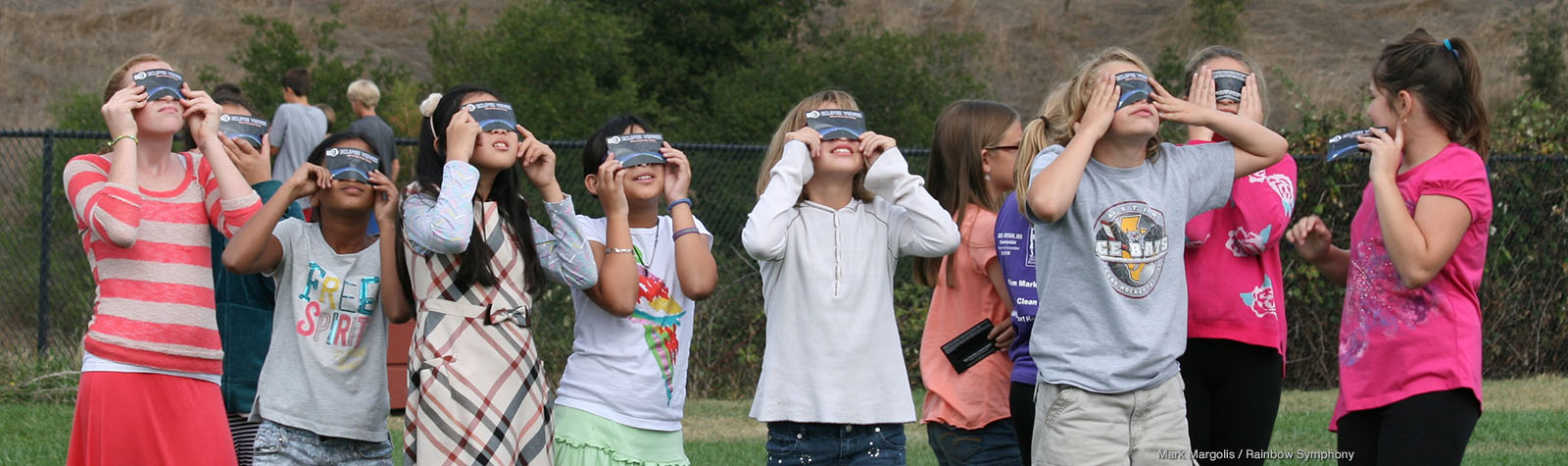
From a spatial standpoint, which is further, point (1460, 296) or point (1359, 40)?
point (1359, 40)

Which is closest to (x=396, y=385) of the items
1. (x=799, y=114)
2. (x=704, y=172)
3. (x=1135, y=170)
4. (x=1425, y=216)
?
(x=704, y=172)

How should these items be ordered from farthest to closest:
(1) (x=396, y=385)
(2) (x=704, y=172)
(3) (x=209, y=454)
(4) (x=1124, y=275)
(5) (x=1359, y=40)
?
(5) (x=1359, y=40)
(2) (x=704, y=172)
(1) (x=396, y=385)
(3) (x=209, y=454)
(4) (x=1124, y=275)

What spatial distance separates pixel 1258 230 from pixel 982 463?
1.05 meters

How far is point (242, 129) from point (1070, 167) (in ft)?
8.48

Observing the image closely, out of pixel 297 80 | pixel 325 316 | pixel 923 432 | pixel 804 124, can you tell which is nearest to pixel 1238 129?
pixel 804 124

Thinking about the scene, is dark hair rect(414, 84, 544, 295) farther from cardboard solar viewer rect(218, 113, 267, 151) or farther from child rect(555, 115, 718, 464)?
cardboard solar viewer rect(218, 113, 267, 151)

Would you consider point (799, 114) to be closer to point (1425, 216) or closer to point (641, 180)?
point (641, 180)

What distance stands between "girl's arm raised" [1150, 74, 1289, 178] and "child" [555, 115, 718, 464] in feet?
4.34

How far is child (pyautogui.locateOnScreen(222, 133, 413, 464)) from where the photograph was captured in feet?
13.1

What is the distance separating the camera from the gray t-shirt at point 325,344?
3984 mm

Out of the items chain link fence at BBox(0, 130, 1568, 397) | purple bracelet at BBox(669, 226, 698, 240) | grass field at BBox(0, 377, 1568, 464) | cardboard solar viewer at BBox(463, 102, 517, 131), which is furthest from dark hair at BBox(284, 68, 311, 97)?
purple bracelet at BBox(669, 226, 698, 240)

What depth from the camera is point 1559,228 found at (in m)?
10.3

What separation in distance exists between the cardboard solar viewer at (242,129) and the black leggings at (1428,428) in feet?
11.2

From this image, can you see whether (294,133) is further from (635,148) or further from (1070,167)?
(1070,167)
